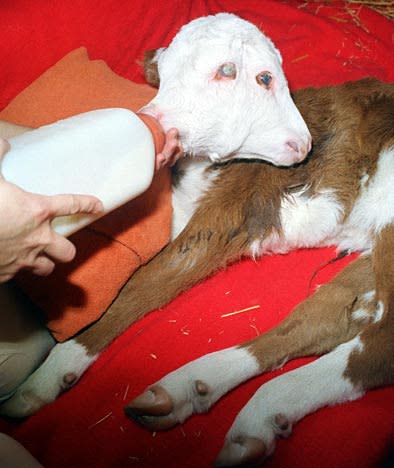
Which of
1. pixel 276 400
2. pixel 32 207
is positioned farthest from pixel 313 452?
pixel 32 207

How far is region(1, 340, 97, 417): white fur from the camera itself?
1912 millimetres

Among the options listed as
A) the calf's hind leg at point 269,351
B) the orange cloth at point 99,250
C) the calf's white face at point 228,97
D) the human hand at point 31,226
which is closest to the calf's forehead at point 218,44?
the calf's white face at point 228,97

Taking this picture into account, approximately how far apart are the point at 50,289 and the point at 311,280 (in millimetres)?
989

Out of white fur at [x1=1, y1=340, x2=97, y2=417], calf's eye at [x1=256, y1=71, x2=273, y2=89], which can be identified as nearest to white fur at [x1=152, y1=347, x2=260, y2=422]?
white fur at [x1=1, y1=340, x2=97, y2=417]

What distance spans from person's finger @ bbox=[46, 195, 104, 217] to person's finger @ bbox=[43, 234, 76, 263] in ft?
0.22

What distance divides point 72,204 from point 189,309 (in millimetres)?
933

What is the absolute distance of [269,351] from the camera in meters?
2.02

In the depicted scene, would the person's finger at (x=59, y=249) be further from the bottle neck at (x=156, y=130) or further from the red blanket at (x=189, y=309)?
the red blanket at (x=189, y=309)

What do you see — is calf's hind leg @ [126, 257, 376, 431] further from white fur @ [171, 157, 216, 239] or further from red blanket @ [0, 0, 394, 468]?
white fur @ [171, 157, 216, 239]

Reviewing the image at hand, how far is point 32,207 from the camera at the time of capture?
131cm

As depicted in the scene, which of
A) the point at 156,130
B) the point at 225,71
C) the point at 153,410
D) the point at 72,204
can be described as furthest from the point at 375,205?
the point at 72,204

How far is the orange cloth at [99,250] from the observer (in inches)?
75.5

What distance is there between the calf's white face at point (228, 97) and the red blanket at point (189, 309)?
594 millimetres

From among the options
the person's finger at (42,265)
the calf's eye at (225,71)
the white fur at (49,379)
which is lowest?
the white fur at (49,379)
